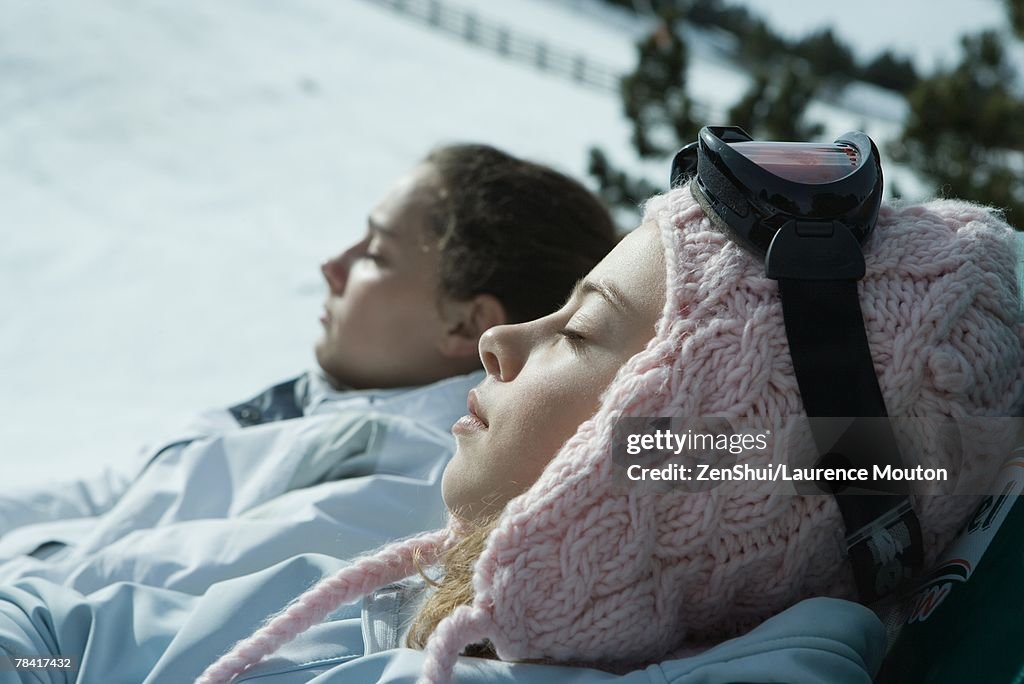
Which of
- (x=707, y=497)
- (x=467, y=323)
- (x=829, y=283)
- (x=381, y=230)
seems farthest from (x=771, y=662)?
(x=381, y=230)

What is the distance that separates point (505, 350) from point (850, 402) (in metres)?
0.44

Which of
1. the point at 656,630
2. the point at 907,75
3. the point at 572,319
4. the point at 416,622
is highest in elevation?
the point at 572,319

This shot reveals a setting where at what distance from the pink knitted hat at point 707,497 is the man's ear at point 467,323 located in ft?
4.27

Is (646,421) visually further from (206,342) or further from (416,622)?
(206,342)

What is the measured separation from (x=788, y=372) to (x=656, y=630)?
0.32 meters

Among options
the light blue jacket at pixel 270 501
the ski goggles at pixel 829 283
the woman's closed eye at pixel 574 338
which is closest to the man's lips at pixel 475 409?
the woman's closed eye at pixel 574 338

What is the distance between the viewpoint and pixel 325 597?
52.7 inches

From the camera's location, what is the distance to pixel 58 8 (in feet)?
31.6

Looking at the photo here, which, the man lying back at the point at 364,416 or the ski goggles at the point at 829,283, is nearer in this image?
the ski goggles at the point at 829,283

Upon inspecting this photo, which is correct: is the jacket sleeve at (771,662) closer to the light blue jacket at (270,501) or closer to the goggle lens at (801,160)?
the goggle lens at (801,160)

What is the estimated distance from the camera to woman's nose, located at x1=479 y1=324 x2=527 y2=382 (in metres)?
1.33

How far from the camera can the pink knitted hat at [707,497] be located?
113 centimetres

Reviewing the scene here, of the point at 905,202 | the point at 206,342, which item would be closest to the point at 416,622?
the point at 905,202

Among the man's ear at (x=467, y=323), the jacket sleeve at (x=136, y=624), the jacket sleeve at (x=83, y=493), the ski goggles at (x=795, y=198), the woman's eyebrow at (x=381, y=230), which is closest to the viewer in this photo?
the ski goggles at (x=795, y=198)
